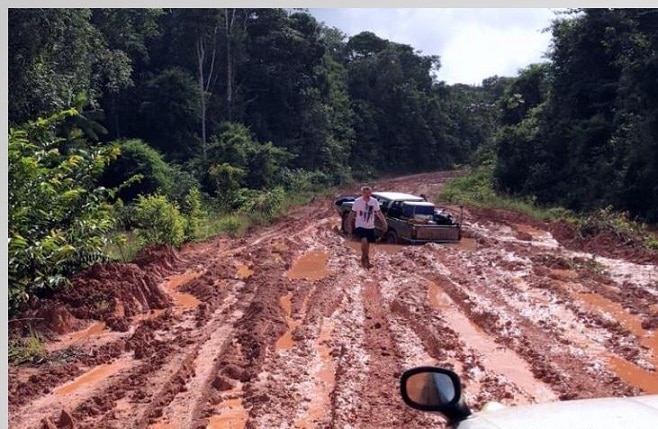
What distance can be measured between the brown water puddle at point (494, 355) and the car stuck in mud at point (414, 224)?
5846mm

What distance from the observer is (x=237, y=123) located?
3284 centimetres

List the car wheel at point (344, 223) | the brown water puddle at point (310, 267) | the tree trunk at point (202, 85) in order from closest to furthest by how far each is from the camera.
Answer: the brown water puddle at point (310, 267) → the car wheel at point (344, 223) → the tree trunk at point (202, 85)

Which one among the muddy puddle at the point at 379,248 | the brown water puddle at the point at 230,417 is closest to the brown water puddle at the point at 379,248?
the muddy puddle at the point at 379,248

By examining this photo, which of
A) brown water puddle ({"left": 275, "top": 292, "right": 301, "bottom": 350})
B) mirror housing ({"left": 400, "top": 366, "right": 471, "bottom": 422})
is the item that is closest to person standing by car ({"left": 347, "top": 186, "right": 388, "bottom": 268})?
brown water puddle ({"left": 275, "top": 292, "right": 301, "bottom": 350})

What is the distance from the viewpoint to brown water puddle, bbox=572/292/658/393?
6828 millimetres

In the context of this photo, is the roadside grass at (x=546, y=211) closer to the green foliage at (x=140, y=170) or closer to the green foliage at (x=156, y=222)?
the green foliage at (x=156, y=222)

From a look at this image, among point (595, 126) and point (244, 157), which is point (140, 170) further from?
point (595, 126)

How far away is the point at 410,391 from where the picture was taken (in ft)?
7.99

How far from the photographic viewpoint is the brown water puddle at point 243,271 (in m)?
12.5

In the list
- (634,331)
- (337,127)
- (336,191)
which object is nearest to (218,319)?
(634,331)

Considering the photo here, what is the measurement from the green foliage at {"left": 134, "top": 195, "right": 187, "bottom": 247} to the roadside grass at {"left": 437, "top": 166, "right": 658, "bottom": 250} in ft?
34.5

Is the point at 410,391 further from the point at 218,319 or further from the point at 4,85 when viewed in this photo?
the point at 218,319

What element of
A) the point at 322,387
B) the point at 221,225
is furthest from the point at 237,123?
the point at 322,387

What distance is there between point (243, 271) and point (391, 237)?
5.04 meters
